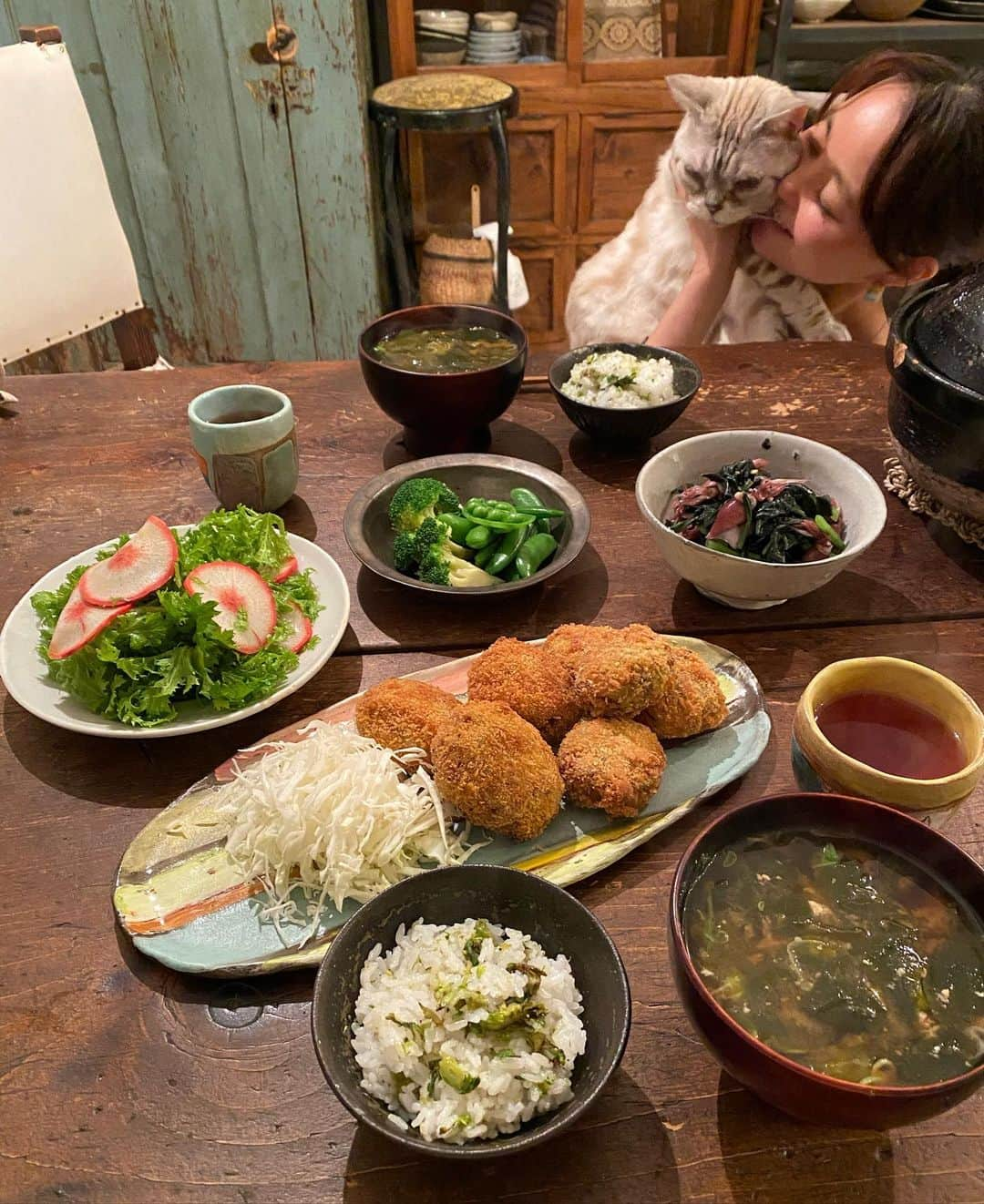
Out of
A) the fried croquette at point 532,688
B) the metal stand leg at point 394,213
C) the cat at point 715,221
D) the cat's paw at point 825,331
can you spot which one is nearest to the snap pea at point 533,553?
the fried croquette at point 532,688

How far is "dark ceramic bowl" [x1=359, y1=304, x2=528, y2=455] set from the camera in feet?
5.67

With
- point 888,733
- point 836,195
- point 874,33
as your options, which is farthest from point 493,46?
point 888,733

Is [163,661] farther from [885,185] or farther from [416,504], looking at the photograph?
[885,185]

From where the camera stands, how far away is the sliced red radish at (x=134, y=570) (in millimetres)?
1258

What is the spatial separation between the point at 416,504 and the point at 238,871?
2.33 feet

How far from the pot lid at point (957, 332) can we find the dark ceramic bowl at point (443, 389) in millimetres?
747

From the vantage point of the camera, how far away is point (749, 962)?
82 centimetres

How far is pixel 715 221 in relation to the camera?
7.46 feet

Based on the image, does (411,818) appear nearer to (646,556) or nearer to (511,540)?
(511,540)

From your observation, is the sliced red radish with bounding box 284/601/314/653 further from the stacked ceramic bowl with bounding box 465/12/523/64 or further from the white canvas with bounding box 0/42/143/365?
the stacked ceramic bowl with bounding box 465/12/523/64

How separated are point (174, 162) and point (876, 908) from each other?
13.0 feet

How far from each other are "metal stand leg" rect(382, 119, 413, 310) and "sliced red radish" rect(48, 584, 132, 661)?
2957 mm

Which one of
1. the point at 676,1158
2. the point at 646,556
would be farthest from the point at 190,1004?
the point at 646,556

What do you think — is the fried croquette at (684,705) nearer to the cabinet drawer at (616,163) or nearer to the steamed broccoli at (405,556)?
the steamed broccoli at (405,556)
